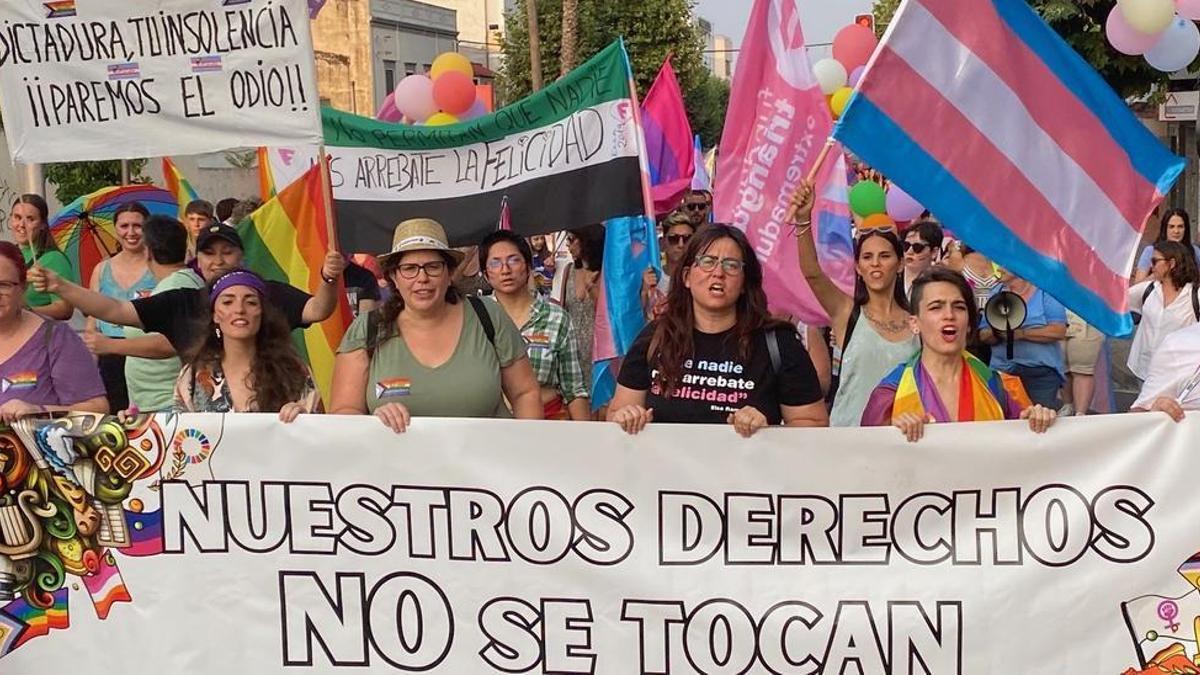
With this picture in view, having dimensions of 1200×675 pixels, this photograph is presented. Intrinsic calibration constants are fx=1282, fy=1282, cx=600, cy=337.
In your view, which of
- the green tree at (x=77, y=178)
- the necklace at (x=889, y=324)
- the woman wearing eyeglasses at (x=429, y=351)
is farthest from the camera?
the green tree at (x=77, y=178)

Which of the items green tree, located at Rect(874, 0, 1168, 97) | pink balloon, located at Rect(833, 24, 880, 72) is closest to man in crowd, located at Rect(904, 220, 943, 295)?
pink balloon, located at Rect(833, 24, 880, 72)

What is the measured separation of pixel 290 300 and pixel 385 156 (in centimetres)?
135

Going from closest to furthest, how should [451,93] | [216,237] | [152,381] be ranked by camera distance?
[152,381], [216,237], [451,93]

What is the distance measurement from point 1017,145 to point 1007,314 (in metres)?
2.15

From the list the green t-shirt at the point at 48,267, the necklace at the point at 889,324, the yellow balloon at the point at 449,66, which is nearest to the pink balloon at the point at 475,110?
the yellow balloon at the point at 449,66

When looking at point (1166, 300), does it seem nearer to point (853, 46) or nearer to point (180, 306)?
point (853, 46)

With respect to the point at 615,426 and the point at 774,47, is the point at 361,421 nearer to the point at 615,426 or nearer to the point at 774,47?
the point at 615,426

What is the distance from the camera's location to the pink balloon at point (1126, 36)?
9016 millimetres

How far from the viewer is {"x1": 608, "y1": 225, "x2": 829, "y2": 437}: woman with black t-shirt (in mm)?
3830

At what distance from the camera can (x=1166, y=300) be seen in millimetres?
7316

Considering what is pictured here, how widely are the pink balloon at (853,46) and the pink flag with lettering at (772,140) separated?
5.63 m

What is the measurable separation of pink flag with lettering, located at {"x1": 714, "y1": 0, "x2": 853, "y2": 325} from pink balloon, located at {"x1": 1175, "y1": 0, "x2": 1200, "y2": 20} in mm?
4001

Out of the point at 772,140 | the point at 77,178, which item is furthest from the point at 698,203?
the point at 77,178

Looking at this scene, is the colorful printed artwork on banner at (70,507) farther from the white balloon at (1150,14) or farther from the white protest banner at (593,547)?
the white balloon at (1150,14)
